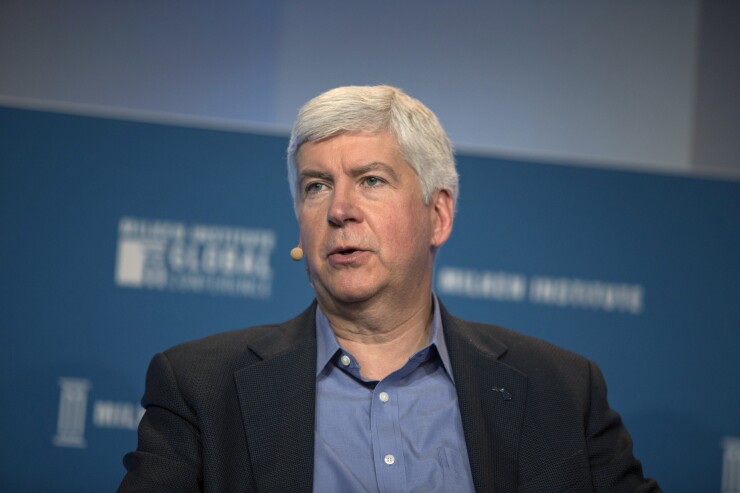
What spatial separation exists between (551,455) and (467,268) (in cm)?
122

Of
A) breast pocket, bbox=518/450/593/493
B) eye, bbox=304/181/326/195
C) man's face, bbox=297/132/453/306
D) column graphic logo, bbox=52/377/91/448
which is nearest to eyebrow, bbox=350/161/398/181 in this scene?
man's face, bbox=297/132/453/306

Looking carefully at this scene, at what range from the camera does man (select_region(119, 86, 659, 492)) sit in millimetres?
2021

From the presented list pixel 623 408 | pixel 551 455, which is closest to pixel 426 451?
pixel 551 455

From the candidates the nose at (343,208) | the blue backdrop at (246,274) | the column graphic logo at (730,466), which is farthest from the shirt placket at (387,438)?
the column graphic logo at (730,466)

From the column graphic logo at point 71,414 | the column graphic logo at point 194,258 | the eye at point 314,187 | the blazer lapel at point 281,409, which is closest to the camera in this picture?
the blazer lapel at point 281,409

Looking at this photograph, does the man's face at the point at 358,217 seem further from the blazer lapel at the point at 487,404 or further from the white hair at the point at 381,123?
the blazer lapel at the point at 487,404

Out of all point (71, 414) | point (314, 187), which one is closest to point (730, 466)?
point (314, 187)

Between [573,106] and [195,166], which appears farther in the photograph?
[573,106]

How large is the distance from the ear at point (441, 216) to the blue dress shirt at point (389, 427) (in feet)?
1.04

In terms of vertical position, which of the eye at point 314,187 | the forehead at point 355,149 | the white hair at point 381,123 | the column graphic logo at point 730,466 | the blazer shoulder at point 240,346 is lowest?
the column graphic logo at point 730,466

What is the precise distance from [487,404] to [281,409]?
1.70 feet

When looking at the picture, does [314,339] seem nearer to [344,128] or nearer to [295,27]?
[344,128]

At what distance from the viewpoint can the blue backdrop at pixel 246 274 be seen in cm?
300

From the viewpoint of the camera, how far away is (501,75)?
344 cm
